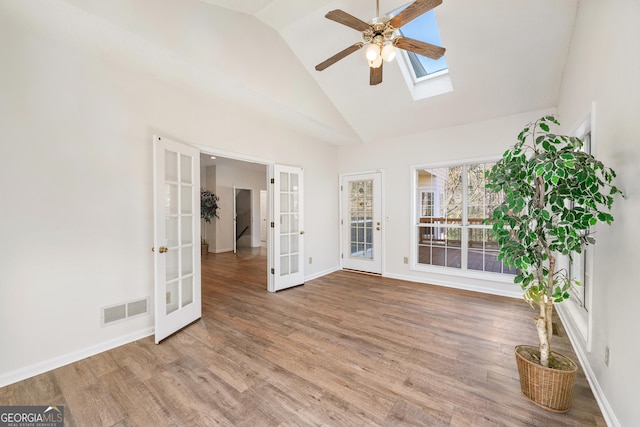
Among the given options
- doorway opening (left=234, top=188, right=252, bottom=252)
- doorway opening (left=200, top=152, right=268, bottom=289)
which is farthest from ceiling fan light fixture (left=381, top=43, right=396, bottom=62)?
doorway opening (left=234, top=188, right=252, bottom=252)

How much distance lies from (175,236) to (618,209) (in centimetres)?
373

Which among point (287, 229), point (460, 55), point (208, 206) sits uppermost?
point (460, 55)

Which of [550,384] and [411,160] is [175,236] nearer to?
[550,384]

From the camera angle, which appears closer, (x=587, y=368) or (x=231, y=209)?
(x=587, y=368)

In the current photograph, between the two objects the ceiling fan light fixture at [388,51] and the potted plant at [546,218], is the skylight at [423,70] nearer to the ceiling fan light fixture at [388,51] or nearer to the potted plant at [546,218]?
the ceiling fan light fixture at [388,51]

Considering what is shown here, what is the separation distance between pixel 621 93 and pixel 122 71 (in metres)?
4.01

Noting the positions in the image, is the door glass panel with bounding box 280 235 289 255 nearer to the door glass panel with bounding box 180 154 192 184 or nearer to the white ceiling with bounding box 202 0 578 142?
the door glass panel with bounding box 180 154 192 184

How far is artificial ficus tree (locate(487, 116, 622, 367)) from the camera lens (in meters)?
1.48

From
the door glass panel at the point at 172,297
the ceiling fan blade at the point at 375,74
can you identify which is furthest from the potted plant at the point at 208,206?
the ceiling fan blade at the point at 375,74

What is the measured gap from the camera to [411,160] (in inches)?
189

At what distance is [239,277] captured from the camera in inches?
198

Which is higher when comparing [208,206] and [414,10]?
[414,10]

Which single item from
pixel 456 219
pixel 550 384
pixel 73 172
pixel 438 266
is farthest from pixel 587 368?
pixel 73 172

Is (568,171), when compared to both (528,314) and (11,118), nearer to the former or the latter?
(528,314)
